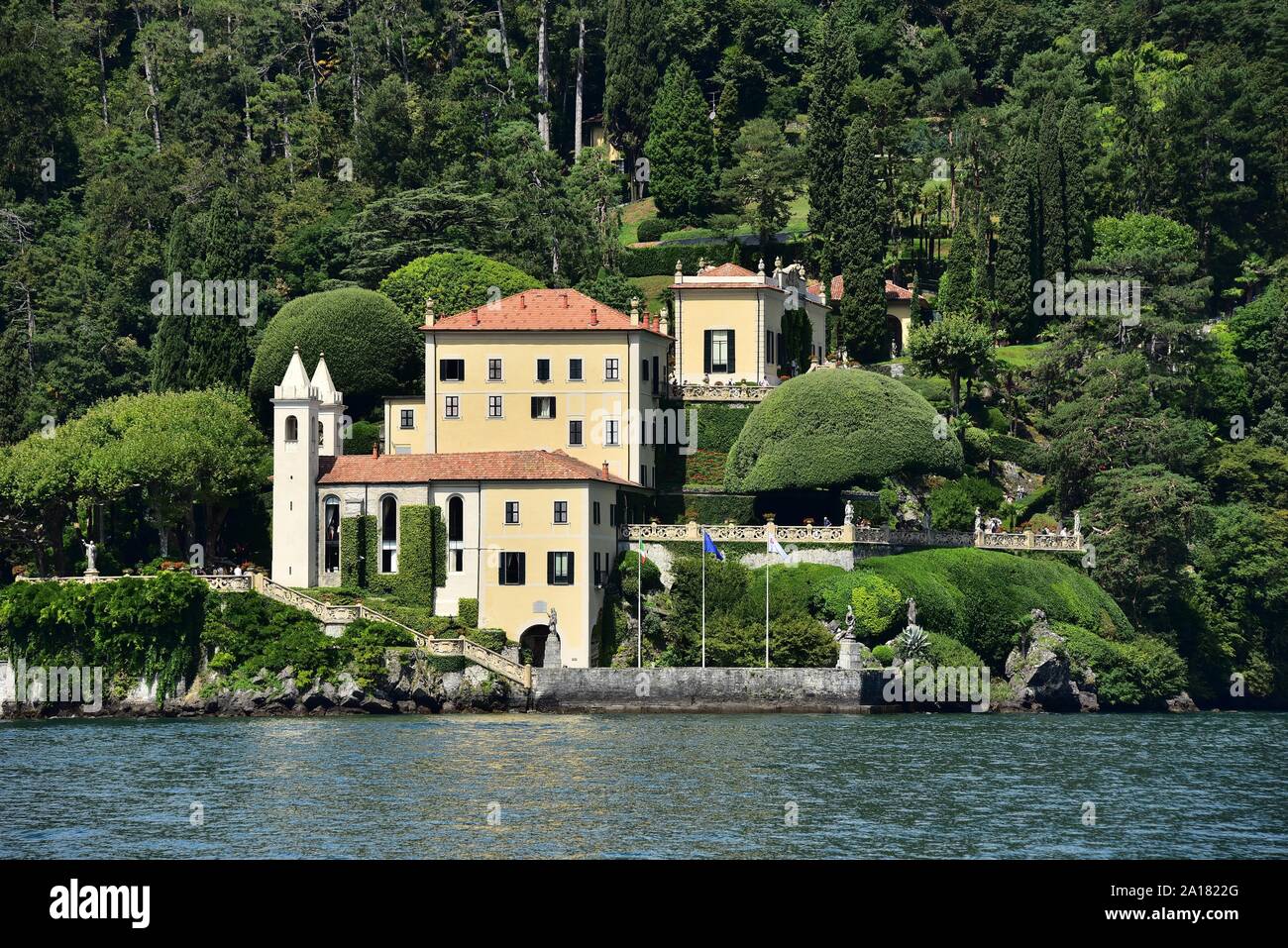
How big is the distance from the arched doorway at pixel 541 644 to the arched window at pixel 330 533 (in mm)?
7278

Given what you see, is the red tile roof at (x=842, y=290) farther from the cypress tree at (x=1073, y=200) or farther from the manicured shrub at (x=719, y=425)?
the manicured shrub at (x=719, y=425)

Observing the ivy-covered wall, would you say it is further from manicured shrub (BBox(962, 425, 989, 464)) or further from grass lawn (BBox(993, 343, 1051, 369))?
grass lawn (BBox(993, 343, 1051, 369))

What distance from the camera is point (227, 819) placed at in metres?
41.0

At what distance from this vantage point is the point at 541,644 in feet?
233

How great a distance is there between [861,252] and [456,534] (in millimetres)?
28973

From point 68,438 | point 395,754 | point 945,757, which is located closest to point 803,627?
point 945,757

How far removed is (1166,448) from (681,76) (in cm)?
4532

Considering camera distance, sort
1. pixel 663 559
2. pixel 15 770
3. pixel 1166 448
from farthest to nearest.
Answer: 1. pixel 1166 448
2. pixel 663 559
3. pixel 15 770

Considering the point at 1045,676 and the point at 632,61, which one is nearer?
the point at 1045,676

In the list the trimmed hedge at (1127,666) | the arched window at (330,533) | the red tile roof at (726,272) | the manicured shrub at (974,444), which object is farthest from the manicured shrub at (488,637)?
the manicured shrub at (974,444)

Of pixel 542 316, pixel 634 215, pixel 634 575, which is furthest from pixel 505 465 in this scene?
pixel 634 215

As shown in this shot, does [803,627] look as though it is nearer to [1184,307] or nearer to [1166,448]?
[1166,448]

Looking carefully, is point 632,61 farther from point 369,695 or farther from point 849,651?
point 369,695

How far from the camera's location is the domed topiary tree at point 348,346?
270ft
